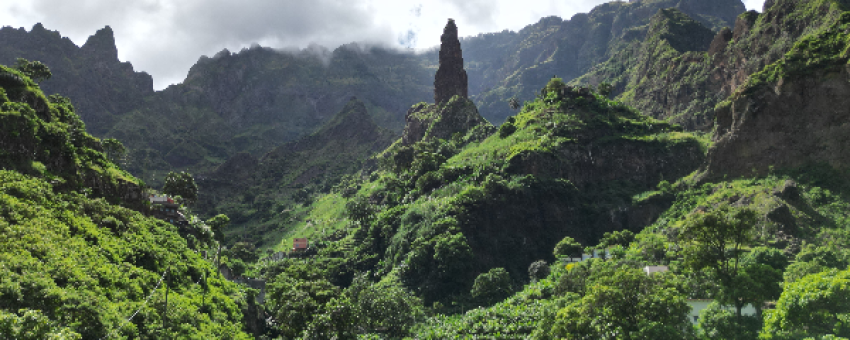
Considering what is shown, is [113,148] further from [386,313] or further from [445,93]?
[445,93]

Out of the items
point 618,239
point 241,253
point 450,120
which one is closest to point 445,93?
point 450,120

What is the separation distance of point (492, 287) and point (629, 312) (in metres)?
34.3

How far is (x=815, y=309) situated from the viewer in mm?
33812

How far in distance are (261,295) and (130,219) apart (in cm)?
3312

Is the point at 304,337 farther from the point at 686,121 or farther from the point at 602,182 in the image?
the point at 686,121

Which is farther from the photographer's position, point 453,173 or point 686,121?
point 686,121

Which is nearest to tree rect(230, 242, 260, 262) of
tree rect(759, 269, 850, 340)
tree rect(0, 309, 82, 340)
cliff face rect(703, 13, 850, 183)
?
tree rect(0, 309, 82, 340)

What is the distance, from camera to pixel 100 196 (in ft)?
208

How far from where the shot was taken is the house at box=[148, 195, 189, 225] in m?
81.6

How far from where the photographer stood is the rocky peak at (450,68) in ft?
564

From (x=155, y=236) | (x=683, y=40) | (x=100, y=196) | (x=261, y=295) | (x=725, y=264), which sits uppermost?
(x=683, y=40)

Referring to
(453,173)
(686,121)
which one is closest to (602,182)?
(453,173)

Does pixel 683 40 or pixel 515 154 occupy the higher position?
pixel 683 40

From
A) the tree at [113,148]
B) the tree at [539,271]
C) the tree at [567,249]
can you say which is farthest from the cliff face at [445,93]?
the tree at [113,148]
